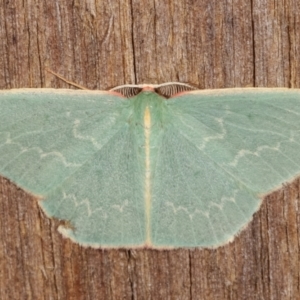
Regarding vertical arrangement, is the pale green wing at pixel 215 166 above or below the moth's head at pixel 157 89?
below

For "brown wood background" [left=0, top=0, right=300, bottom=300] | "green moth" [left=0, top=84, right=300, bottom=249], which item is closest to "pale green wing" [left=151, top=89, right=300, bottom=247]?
"green moth" [left=0, top=84, right=300, bottom=249]

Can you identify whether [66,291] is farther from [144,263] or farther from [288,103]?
[288,103]

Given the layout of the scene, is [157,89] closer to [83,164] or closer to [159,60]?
[159,60]

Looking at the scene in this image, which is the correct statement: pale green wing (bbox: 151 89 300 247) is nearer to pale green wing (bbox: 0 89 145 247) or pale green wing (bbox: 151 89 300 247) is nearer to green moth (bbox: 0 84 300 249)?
green moth (bbox: 0 84 300 249)

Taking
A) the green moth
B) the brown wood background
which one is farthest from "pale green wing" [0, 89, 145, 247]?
the brown wood background

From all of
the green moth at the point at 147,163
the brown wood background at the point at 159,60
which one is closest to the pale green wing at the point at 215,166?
the green moth at the point at 147,163

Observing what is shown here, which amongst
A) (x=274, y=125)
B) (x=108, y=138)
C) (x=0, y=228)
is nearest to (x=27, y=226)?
(x=0, y=228)

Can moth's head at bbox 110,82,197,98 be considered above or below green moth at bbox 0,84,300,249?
above

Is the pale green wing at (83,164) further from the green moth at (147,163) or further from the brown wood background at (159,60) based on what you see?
the brown wood background at (159,60)
